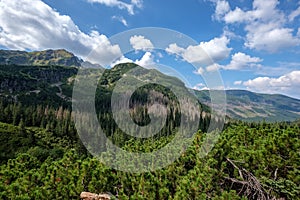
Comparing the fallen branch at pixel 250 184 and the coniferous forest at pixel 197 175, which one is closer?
the fallen branch at pixel 250 184

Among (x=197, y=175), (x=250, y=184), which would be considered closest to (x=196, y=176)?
(x=197, y=175)

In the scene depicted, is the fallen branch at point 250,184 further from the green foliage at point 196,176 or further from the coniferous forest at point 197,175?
the green foliage at point 196,176

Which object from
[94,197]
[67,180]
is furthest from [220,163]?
[67,180]

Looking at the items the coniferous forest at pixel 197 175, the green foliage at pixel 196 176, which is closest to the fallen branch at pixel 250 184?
the coniferous forest at pixel 197 175

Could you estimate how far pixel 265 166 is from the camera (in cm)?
768

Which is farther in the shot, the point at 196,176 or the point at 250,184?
the point at 196,176

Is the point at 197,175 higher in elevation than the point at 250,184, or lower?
lower

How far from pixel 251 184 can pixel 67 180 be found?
721cm

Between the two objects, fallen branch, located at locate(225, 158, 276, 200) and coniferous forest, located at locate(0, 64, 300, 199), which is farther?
coniferous forest, located at locate(0, 64, 300, 199)

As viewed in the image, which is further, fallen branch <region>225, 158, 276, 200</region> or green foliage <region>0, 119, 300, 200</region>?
green foliage <region>0, 119, 300, 200</region>

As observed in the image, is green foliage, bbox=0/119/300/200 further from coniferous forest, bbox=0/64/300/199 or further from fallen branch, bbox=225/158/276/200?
fallen branch, bbox=225/158/276/200

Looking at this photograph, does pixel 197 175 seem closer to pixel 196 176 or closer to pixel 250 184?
pixel 196 176

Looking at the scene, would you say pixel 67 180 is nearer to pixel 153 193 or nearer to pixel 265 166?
pixel 153 193

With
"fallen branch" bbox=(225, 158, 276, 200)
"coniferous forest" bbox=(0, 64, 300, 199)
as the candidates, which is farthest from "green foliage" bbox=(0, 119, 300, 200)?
"fallen branch" bbox=(225, 158, 276, 200)
